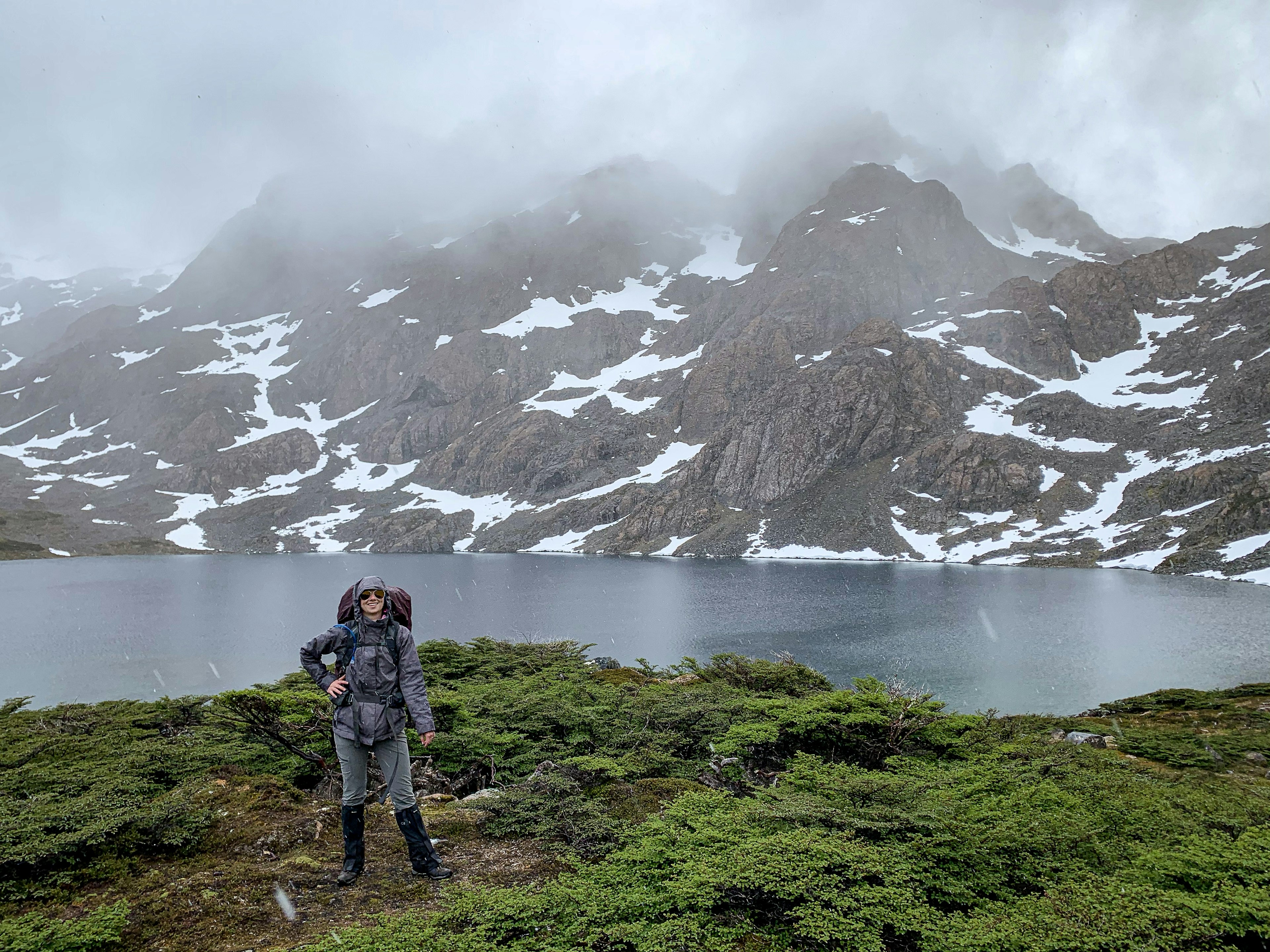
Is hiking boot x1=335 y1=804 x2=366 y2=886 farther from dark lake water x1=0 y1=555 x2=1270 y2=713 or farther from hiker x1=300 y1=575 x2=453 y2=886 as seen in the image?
dark lake water x1=0 y1=555 x2=1270 y2=713

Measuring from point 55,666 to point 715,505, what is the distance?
380 feet

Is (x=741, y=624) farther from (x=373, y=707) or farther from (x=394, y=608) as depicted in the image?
(x=373, y=707)

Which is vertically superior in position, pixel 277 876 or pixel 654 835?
pixel 654 835

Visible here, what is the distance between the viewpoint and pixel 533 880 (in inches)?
251

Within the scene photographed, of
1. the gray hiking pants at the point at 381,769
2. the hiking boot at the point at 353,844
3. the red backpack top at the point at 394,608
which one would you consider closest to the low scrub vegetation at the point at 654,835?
the hiking boot at the point at 353,844

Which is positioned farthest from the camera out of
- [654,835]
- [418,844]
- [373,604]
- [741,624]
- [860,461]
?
[860,461]

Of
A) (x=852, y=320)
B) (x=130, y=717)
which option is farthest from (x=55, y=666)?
(x=852, y=320)

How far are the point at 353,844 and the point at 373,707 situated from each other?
143cm

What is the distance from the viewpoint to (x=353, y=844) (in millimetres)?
6613

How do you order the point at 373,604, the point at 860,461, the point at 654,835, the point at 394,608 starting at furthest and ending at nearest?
the point at 860,461, the point at 394,608, the point at 373,604, the point at 654,835

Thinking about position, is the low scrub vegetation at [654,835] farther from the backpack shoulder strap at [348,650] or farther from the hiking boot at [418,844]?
the backpack shoulder strap at [348,650]

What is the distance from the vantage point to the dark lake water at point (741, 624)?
123 feet

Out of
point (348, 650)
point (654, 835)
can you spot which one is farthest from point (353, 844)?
point (654, 835)

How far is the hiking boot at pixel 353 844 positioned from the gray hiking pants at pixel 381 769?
3.7 inches
